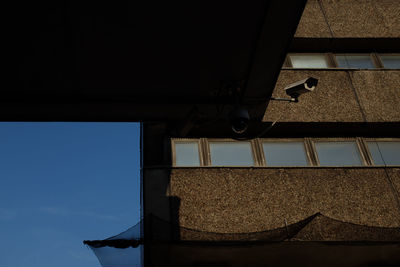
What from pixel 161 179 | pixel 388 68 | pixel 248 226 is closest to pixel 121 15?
pixel 161 179

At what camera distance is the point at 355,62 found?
34.1ft

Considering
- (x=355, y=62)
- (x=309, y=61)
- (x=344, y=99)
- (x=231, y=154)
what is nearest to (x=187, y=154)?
(x=231, y=154)

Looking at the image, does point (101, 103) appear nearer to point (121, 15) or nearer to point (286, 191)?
point (121, 15)

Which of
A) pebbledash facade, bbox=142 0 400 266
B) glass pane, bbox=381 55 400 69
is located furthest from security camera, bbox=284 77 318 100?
glass pane, bbox=381 55 400 69

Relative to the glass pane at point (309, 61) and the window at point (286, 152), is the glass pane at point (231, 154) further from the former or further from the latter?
the glass pane at point (309, 61)

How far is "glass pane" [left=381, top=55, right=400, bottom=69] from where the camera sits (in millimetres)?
10398

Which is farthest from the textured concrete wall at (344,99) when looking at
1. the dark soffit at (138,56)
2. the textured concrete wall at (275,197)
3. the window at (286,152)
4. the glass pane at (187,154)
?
the dark soffit at (138,56)

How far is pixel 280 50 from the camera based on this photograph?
5211mm

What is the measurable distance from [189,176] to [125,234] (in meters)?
2.05

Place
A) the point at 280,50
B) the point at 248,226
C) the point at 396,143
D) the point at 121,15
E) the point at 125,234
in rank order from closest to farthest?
the point at 121,15, the point at 280,50, the point at 125,234, the point at 248,226, the point at 396,143

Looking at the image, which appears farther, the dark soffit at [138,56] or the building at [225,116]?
the building at [225,116]

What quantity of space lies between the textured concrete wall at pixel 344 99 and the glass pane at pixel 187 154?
1.61 metres

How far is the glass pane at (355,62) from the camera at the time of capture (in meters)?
10.3

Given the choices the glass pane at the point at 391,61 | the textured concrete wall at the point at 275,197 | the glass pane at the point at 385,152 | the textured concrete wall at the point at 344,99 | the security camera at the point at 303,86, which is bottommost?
the textured concrete wall at the point at 275,197
